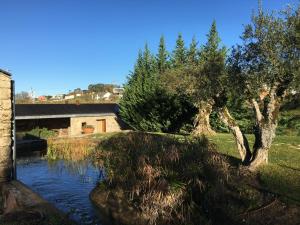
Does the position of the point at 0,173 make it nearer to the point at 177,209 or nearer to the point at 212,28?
the point at 177,209

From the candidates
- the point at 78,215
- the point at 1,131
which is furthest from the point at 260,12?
the point at 1,131

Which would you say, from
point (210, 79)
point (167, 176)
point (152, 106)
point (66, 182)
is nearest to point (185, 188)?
point (167, 176)

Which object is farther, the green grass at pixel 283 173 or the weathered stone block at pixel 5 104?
the weathered stone block at pixel 5 104

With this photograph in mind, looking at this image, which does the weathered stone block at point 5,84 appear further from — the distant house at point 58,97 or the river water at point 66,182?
the distant house at point 58,97

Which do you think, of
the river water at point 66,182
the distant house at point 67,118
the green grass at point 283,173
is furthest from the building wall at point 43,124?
the green grass at point 283,173

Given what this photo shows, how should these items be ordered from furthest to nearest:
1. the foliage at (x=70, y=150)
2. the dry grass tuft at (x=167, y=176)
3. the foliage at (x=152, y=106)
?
1. the foliage at (x=152, y=106)
2. the foliage at (x=70, y=150)
3. the dry grass tuft at (x=167, y=176)

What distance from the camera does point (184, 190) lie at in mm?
9453

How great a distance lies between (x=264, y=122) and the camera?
12.3 m

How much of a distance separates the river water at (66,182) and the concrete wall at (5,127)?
1.68m

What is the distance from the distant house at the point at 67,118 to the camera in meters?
33.3

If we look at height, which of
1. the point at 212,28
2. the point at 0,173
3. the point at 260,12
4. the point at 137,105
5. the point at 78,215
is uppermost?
the point at 212,28

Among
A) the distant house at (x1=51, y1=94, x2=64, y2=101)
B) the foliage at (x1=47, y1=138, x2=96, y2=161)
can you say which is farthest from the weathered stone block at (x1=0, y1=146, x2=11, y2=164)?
the distant house at (x1=51, y1=94, x2=64, y2=101)

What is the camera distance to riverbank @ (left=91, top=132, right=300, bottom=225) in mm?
8750

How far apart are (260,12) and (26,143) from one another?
19.1 m
